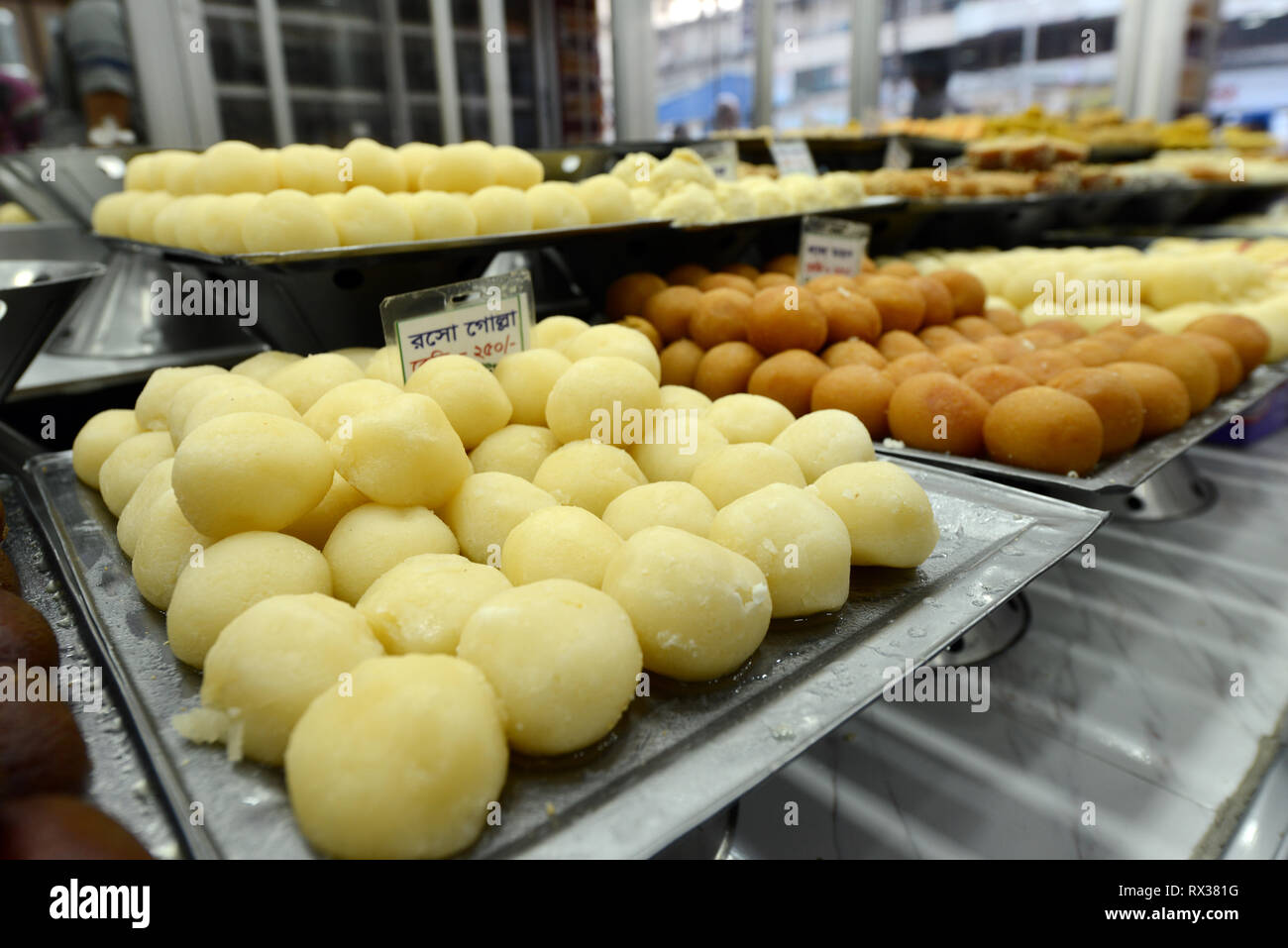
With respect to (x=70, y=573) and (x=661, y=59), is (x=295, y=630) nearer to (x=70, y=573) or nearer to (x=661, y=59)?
(x=70, y=573)

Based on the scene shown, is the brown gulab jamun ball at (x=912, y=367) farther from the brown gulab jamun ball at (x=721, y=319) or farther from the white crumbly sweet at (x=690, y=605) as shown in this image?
the white crumbly sweet at (x=690, y=605)

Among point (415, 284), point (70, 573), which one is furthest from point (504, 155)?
point (70, 573)

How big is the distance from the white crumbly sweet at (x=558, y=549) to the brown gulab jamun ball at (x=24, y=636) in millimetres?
484

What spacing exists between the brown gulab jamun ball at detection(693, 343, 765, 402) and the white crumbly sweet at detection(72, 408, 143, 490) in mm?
1085

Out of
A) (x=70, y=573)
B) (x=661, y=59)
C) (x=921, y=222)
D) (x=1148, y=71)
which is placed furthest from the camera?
(x=1148, y=71)

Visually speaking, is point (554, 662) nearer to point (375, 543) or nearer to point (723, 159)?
point (375, 543)

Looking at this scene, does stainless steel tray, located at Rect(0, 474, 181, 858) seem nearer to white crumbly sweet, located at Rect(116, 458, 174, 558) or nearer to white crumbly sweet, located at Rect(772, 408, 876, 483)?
white crumbly sweet, located at Rect(116, 458, 174, 558)

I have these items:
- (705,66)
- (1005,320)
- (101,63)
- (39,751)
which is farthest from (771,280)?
(705,66)

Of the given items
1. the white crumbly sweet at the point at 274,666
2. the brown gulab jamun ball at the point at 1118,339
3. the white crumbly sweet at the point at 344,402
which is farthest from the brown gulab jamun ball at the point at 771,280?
the white crumbly sweet at the point at 274,666

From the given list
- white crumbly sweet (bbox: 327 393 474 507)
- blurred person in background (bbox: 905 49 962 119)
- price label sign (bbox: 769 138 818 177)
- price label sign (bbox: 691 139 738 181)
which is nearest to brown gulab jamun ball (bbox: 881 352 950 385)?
white crumbly sweet (bbox: 327 393 474 507)

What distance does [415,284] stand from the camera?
173cm

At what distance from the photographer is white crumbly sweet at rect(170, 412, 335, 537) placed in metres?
0.91

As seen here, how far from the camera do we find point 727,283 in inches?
80.6
